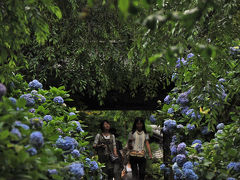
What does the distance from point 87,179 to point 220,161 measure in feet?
4.93

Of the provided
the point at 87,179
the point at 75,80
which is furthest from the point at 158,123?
the point at 87,179

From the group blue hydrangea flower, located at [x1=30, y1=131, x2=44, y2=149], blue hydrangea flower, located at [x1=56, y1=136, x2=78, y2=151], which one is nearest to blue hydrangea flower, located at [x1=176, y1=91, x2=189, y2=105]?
blue hydrangea flower, located at [x1=56, y1=136, x2=78, y2=151]

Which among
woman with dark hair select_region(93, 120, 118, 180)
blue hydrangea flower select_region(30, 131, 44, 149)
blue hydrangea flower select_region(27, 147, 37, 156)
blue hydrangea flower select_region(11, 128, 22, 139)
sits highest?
woman with dark hair select_region(93, 120, 118, 180)

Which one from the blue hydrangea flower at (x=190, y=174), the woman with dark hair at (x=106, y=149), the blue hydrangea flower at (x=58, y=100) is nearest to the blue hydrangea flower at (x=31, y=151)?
the blue hydrangea flower at (x=190, y=174)

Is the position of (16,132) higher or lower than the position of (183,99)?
lower

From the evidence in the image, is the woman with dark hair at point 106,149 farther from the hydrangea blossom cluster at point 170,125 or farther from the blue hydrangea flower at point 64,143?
the blue hydrangea flower at point 64,143

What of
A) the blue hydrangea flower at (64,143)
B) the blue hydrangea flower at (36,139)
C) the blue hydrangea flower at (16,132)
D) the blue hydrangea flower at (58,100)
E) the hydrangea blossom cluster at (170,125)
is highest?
the blue hydrangea flower at (58,100)

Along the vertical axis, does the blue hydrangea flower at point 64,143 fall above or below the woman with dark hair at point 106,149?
below

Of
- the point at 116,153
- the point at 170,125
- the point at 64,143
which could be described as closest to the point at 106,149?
the point at 116,153

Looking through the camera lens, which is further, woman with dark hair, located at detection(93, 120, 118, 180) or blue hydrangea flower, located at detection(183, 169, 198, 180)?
woman with dark hair, located at detection(93, 120, 118, 180)

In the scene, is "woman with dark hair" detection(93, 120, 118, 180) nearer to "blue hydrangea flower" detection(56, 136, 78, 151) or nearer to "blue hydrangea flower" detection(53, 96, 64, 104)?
"blue hydrangea flower" detection(53, 96, 64, 104)

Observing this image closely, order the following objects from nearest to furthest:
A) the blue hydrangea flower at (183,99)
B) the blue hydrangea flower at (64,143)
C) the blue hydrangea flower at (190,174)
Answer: the blue hydrangea flower at (64,143)
the blue hydrangea flower at (190,174)
the blue hydrangea flower at (183,99)

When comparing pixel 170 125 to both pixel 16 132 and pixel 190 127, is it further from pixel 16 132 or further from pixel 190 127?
pixel 16 132

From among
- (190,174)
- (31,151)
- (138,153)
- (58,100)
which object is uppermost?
(58,100)
